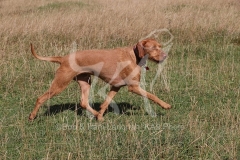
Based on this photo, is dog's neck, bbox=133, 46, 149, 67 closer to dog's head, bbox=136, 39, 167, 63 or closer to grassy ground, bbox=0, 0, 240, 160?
dog's head, bbox=136, 39, 167, 63

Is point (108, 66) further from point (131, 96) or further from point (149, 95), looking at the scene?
point (131, 96)

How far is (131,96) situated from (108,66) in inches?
43.0

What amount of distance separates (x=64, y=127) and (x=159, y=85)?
2438mm

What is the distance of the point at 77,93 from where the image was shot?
6.57 m

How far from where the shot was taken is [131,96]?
Answer: 637 cm

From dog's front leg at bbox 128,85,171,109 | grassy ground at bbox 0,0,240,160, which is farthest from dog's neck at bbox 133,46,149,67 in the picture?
grassy ground at bbox 0,0,240,160

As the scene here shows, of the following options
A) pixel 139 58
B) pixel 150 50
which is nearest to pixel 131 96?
pixel 139 58

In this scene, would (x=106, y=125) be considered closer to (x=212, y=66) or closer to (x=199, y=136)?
(x=199, y=136)

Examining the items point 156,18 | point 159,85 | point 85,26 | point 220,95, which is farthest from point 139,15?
point 220,95

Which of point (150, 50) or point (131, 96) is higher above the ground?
point (150, 50)

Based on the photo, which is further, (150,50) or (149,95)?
(150,50)

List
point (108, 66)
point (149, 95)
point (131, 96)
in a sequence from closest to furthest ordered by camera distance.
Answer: point (149, 95) → point (108, 66) → point (131, 96)

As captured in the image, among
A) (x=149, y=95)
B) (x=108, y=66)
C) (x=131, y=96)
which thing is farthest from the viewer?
(x=131, y=96)

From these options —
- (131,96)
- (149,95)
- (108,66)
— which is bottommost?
(131,96)
